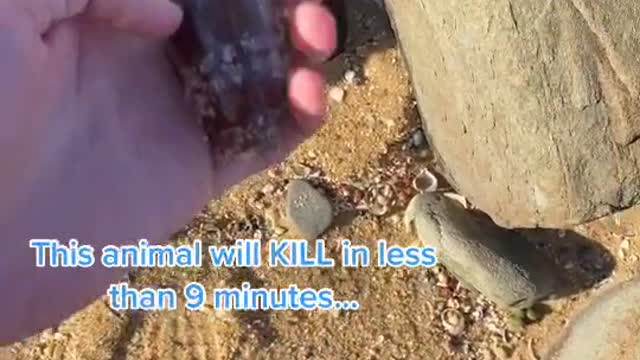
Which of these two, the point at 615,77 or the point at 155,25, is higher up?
the point at 155,25

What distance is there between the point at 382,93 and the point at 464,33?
39 cm

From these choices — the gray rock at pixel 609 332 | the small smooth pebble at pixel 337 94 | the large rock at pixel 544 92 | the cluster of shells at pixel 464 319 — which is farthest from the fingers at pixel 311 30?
the gray rock at pixel 609 332

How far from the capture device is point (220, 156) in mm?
1336

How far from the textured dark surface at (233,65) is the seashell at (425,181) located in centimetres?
41

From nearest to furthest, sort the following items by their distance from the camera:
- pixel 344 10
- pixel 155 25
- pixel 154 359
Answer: pixel 155 25 < pixel 344 10 < pixel 154 359

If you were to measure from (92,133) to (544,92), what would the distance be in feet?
1.67

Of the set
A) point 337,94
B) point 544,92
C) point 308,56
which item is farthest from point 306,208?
point 544,92

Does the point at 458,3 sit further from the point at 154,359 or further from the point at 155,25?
the point at 154,359

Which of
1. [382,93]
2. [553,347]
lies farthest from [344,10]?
[553,347]

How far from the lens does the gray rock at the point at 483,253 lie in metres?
1.65

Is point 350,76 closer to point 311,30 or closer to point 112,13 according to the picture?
point 311,30

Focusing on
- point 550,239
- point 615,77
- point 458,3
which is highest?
point 458,3

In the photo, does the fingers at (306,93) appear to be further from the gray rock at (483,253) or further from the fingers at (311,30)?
the gray rock at (483,253)

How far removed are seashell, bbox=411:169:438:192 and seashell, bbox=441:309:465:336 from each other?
0.18m
